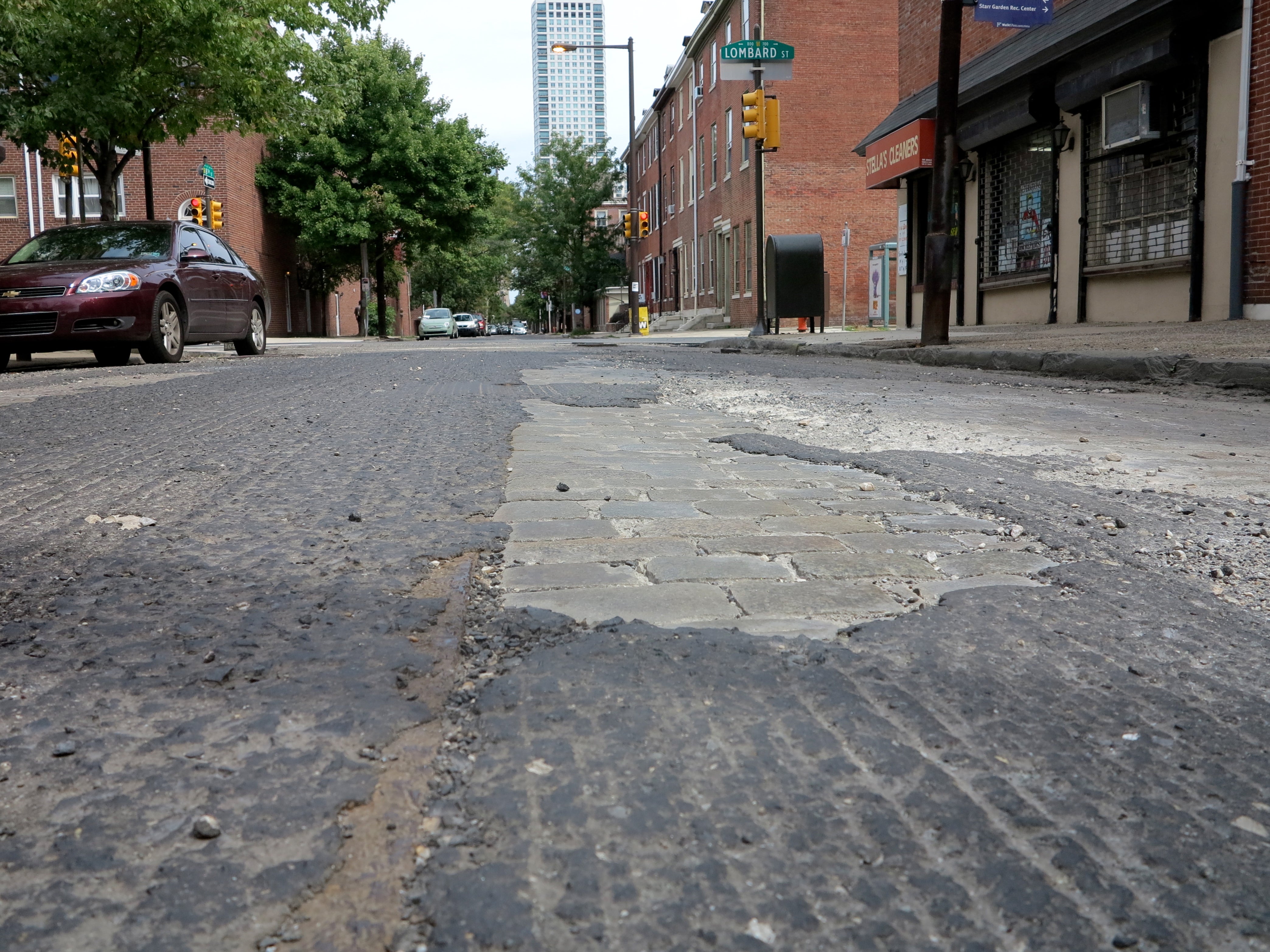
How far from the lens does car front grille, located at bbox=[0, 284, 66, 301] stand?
10875 millimetres

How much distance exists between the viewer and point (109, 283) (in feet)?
36.5

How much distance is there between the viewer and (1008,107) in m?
16.2

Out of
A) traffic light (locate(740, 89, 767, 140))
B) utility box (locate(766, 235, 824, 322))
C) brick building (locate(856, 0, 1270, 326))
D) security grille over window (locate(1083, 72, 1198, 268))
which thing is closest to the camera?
brick building (locate(856, 0, 1270, 326))

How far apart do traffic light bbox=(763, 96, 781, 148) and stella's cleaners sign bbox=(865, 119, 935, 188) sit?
225 centimetres

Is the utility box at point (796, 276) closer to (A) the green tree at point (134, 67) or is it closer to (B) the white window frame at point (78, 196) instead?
(A) the green tree at point (134, 67)

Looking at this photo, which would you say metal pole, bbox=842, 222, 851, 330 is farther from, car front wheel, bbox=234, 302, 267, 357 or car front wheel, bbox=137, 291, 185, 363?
car front wheel, bbox=137, 291, 185, 363

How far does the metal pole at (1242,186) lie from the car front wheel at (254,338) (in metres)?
11.8

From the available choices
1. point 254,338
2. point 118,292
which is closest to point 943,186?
point 118,292

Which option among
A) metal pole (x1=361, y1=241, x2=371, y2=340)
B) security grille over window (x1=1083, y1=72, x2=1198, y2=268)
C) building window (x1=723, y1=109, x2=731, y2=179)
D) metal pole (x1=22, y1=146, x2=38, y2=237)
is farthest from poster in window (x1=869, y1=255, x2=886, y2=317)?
metal pole (x1=22, y1=146, x2=38, y2=237)

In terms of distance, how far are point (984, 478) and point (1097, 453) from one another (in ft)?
3.21

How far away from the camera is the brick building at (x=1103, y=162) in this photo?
39.7ft

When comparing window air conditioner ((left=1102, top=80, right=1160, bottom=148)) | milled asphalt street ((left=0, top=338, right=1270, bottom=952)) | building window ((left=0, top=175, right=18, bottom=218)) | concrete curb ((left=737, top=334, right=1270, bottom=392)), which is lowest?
milled asphalt street ((left=0, top=338, right=1270, bottom=952))

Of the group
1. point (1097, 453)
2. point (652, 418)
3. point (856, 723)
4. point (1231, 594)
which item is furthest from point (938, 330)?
point (856, 723)

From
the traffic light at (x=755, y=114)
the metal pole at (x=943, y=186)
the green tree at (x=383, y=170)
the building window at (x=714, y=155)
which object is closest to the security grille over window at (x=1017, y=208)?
the traffic light at (x=755, y=114)
